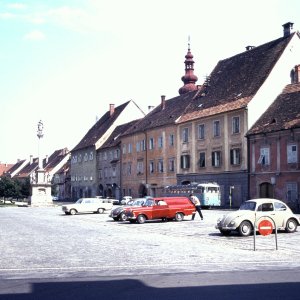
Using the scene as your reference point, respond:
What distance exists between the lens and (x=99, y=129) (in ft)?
276

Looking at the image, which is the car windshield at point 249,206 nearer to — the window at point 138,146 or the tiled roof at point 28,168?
the window at point 138,146

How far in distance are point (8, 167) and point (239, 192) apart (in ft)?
411

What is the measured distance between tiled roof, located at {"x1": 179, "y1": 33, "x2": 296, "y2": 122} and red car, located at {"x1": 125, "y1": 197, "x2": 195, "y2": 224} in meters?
18.6

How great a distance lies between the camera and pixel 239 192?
153ft

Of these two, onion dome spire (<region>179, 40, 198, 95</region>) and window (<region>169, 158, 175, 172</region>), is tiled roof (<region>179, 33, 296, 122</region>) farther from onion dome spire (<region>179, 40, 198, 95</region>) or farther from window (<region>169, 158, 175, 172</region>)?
onion dome spire (<region>179, 40, 198, 95</region>)

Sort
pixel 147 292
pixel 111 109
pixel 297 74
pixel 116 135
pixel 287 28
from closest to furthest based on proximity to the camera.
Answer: pixel 147 292, pixel 297 74, pixel 287 28, pixel 116 135, pixel 111 109

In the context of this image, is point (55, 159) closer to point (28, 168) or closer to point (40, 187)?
point (28, 168)

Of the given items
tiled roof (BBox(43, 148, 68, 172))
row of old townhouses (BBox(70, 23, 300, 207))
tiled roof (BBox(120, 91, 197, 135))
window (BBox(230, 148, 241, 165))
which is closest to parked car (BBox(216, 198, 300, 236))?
row of old townhouses (BBox(70, 23, 300, 207))

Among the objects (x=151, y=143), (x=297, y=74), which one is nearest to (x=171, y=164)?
(x=151, y=143)

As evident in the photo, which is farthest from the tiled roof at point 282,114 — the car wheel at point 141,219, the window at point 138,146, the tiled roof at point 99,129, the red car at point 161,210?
the tiled roof at point 99,129

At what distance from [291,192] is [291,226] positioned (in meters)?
20.4

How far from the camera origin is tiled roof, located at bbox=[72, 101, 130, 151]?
264 feet

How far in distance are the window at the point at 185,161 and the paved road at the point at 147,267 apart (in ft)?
115

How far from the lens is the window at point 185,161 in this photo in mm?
55062
